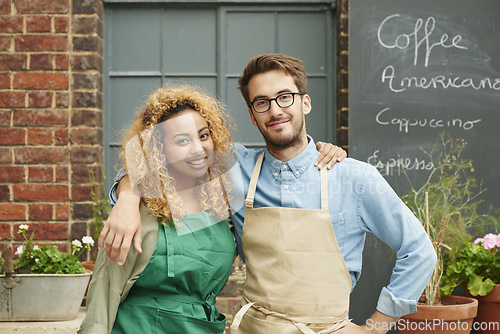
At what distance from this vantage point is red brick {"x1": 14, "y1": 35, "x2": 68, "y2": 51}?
3.21 metres

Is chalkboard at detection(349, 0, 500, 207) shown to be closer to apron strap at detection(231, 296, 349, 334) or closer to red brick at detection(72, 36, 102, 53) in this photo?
red brick at detection(72, 36, 102, 53)

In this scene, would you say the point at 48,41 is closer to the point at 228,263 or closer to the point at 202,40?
the point at 202,40

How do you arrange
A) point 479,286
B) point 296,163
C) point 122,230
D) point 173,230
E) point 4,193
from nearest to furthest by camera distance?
point 122,230 < point 173,230 < point 296,163 < point 479,286 < point 4,193

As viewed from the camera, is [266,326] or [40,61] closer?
[266,326]

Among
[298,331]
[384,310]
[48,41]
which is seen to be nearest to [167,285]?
[298,331]

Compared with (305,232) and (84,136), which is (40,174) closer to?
(84,136)

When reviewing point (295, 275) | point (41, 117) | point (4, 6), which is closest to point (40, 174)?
point (41, 117)

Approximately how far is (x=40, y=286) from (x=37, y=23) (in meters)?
1.50

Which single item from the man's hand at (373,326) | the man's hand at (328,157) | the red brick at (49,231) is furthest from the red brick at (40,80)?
the man's hand at (373,326)

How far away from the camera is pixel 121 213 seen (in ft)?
5.61

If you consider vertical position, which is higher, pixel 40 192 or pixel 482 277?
pixel 40 192

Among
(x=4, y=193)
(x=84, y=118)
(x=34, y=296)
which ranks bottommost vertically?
(x=34, y=296)

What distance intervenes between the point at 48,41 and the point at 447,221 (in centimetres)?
240

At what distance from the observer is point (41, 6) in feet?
10.5
